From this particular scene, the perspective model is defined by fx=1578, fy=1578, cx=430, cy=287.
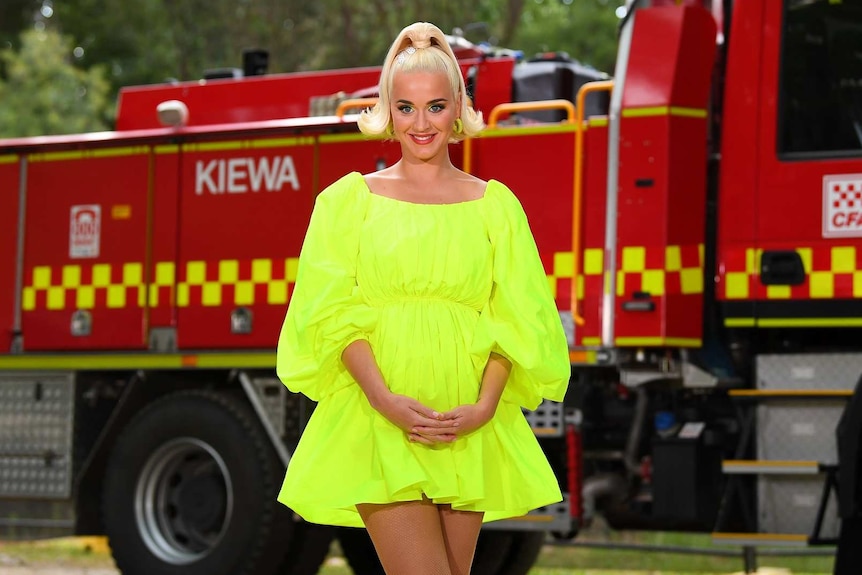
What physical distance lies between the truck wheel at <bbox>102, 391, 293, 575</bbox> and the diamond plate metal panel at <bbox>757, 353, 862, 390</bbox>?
2596 millimetres

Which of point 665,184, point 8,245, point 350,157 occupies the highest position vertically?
point 350,157

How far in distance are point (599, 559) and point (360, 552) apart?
3.66m

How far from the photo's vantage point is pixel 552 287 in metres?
7.54

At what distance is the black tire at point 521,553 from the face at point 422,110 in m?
5.62

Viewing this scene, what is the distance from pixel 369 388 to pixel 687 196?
384 centimetres

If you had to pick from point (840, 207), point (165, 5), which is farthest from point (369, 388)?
point (165, 5)

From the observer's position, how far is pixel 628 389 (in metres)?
7.78

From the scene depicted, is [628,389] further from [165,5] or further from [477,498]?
[165,5]

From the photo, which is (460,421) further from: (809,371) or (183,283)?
(183,283)

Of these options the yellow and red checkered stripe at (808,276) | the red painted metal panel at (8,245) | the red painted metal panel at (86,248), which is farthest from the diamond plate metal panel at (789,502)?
the red painted metal panel at (8,245)

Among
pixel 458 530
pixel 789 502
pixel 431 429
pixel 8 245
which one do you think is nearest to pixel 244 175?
pixel 8 245

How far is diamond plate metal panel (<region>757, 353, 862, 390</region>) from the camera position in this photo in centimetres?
705

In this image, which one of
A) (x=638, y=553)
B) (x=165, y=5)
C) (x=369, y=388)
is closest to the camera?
(x=369, y=388)

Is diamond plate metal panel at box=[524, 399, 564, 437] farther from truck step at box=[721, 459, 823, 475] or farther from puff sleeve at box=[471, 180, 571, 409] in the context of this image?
puff sleeve at box=[471, 180, 571, 409]
